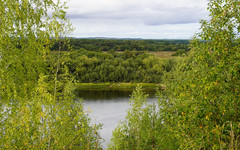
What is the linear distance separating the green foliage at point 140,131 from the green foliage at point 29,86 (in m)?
7.13

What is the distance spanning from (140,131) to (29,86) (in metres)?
11.5

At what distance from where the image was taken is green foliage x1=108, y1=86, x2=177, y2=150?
20547 millimetres

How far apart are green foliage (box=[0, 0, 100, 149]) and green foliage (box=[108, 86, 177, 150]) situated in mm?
7127

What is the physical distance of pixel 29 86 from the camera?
13938 millimetres

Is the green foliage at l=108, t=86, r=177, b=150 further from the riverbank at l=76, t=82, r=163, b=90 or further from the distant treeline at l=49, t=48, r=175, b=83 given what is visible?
the distant treeline at l=49, t=48, r=175, b=83

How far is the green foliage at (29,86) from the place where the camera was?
11.1 metres

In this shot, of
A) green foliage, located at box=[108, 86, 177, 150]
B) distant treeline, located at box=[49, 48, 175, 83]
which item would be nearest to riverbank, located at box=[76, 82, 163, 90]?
distant treeline, located at box=[49, 48, 175, 83]

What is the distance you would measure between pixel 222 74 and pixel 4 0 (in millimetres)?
11685

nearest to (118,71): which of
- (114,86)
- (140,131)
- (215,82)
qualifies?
(114,86)

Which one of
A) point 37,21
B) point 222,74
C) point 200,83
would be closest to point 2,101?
point 37,21

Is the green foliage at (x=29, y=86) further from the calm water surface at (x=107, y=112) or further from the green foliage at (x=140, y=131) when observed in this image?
the calm water surface at (x=107, y=112)

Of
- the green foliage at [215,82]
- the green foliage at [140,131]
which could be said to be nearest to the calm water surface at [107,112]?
the green foliage at [140,131]

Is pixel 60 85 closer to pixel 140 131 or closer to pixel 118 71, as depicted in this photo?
pixel 140 131

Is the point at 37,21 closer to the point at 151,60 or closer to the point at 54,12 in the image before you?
the point at 54,12
